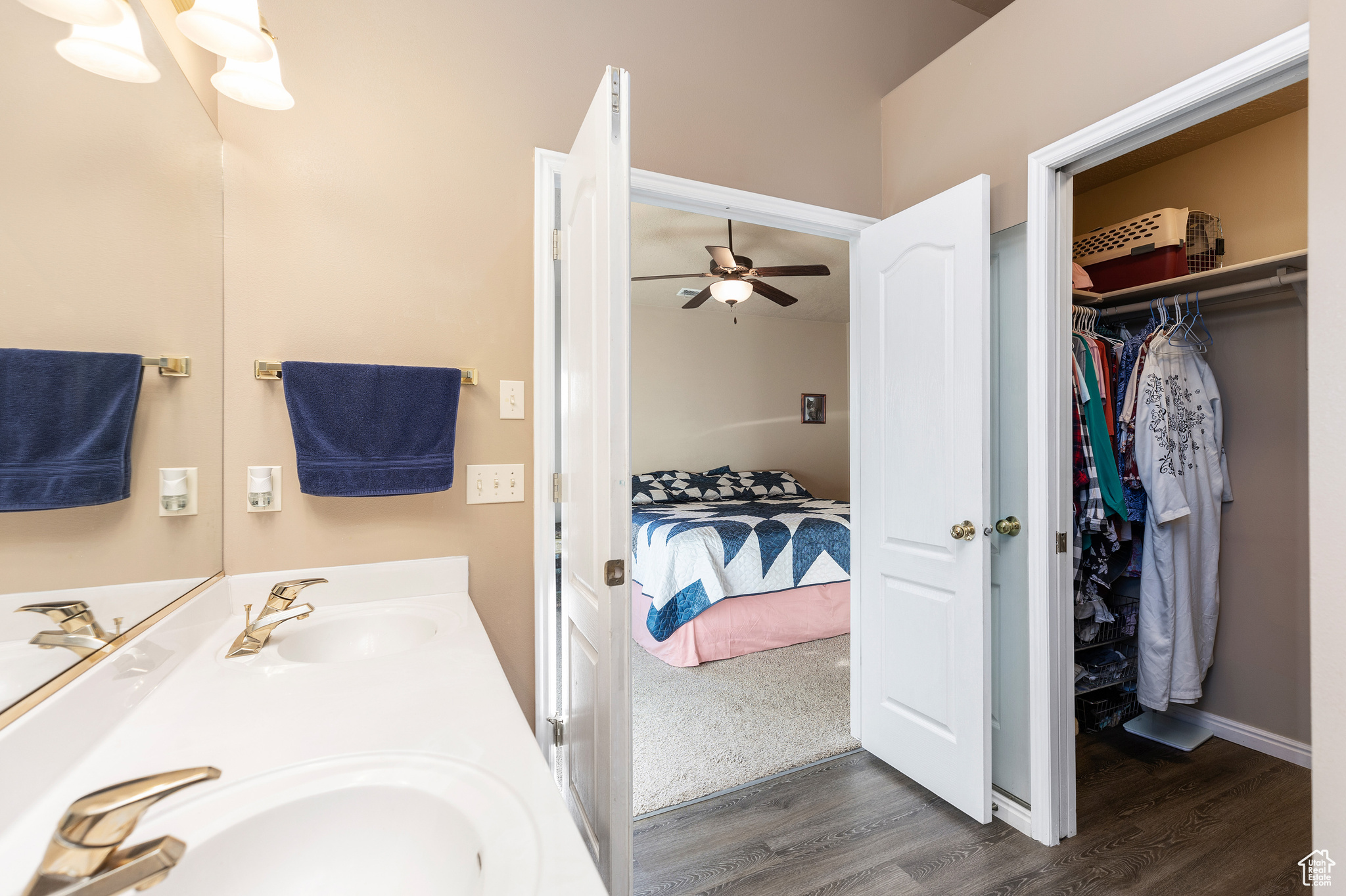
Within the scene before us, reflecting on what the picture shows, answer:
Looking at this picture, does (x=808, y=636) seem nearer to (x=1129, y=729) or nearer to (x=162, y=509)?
(x=1129, y=729)

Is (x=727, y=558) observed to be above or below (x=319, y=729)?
below

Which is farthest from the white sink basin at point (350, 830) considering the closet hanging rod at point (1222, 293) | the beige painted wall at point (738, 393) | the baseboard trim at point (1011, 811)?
the beige painted wall at point (738, 393)

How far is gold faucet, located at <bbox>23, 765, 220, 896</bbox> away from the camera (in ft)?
1.70

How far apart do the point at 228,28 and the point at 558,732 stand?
1.85m

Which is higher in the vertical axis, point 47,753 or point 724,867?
point 47,753

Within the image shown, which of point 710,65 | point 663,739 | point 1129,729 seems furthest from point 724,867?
point 710,65

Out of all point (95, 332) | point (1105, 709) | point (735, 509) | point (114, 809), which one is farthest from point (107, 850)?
point (735, 509)

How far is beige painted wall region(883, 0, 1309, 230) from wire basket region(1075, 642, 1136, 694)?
5.73 feet

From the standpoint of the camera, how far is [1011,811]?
73.4 inches

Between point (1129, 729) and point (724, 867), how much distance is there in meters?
1.98

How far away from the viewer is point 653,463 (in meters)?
5.73

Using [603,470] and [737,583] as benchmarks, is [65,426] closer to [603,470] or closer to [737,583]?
[603,470]

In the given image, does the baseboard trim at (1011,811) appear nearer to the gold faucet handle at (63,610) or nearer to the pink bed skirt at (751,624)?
the pink bed skirt at (751,624)

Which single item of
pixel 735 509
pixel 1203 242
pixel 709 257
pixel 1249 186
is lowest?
pixel 735 509
